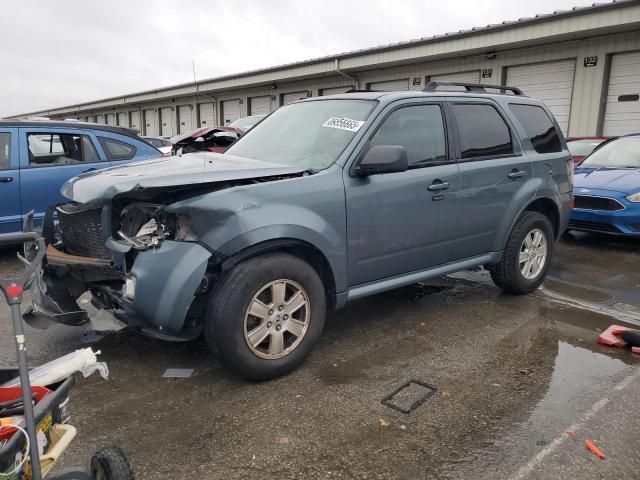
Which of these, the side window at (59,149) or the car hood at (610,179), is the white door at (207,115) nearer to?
the side window at (59,149)

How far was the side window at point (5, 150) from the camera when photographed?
19.8ft

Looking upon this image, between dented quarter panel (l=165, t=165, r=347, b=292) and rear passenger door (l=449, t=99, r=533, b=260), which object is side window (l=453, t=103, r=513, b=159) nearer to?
rear passenger door (l=449, t=99, r=533, b=260)

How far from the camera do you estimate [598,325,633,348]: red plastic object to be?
385 cm

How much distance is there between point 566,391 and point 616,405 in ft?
0.90

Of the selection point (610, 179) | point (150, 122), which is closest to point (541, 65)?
point (610, 179)

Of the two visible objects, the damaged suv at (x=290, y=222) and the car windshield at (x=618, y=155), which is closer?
the damaged suv at (x=290, y=222)

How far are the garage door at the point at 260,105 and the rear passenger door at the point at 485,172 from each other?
19151 mm

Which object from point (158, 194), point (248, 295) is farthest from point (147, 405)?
point (158, 194)

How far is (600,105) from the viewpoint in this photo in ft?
41.2

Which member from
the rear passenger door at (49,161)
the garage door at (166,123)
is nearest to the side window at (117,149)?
the rear passenger door at (49,161)

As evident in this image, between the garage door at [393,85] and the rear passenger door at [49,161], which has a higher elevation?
the garage door at [393,85]

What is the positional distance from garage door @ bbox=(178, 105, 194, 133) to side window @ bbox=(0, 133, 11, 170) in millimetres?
24489

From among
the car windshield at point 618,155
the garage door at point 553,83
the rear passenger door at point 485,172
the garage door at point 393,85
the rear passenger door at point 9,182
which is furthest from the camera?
the garage door at point 393,85

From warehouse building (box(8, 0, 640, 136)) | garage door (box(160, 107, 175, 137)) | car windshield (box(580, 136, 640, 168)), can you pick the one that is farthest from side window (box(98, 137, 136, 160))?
garage door (box(160, 107, 175, 137))
